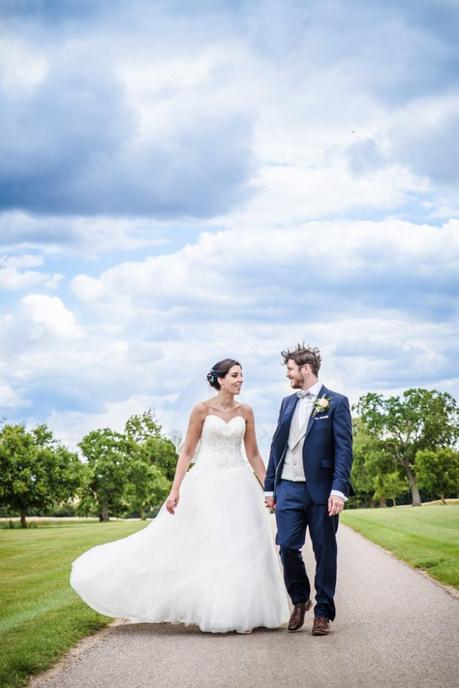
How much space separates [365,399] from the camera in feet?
246

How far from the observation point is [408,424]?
7525 centimetres

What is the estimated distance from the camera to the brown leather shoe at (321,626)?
717 cm

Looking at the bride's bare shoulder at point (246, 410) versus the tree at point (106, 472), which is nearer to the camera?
the bride's bare shoulder at point (246, 410)

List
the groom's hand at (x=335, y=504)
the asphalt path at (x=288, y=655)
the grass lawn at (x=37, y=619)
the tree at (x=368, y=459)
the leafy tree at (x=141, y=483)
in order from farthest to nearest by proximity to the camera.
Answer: the tree at (x=368, y=459), the leafy tree at (x=141, y=483), the groom's hand at (x=335, y=504), the grass lawn at (x=37, y=619), the asphalt path at (x=288, y=655)

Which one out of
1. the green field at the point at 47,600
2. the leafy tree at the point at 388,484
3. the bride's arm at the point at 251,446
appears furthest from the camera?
the leafy tree at the point at 388,484

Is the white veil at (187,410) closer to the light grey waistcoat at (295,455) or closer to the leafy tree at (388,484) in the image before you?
the light grey waistcoat at (295,455)

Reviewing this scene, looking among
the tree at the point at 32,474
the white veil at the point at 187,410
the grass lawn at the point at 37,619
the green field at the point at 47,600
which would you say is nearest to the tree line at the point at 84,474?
the tree at the point at 32,474

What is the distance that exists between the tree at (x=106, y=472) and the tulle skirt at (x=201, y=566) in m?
58.0

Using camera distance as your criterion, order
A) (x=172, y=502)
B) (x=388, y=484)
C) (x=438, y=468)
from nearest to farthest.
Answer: (x=172, y=502), (x=438, y=468), (x=388, y=484)

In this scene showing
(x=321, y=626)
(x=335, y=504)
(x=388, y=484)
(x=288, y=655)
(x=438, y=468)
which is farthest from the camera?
(x=388, y=484)

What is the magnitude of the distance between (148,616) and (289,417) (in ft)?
7.55

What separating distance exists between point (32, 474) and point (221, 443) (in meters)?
54.5

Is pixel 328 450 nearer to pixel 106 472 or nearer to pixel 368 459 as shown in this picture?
pixel 106 472

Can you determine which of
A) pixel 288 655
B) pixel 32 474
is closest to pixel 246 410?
pixel 288 655
